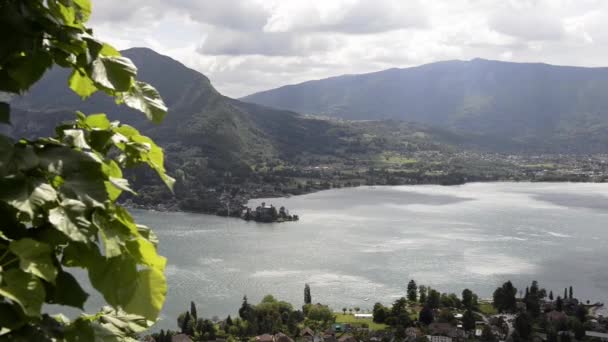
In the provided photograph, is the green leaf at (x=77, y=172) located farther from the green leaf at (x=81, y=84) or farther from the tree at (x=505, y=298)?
the tree at (x=505, y=298)

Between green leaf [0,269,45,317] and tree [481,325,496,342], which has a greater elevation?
green leaf [0,269,45,317]

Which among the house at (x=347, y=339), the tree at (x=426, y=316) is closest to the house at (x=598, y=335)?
the tree at (x=426, y=316)

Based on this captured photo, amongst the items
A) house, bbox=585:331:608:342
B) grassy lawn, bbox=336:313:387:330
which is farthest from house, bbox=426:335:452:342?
house, bbox=585:331:608:342

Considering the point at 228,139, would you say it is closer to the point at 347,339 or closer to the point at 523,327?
the point at 347,339

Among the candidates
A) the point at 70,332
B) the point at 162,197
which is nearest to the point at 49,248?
the point at 70,332

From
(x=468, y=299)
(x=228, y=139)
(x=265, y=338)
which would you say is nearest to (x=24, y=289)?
(x=265, y=338)

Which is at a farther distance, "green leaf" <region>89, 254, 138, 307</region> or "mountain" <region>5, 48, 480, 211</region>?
"mountain" <region>5, 48, 480, 211</region>

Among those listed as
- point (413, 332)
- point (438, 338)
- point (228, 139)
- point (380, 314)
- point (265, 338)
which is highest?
point (228, 139)

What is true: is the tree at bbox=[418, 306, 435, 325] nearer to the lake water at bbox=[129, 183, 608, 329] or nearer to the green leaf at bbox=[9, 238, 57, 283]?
the lake water at bbox=[129, 183, 608, 329]
